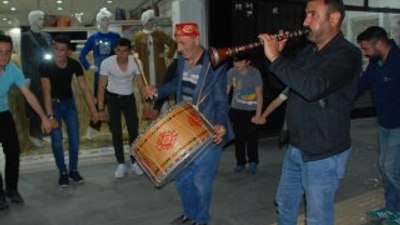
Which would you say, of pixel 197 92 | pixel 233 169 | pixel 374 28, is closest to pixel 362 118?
pixel 233 169

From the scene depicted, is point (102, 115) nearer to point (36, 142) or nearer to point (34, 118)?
point (34, 118)

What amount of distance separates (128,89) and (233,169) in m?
1.62

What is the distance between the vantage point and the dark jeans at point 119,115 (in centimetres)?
511

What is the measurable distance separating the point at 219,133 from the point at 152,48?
3.55m

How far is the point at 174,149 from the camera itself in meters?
2.89

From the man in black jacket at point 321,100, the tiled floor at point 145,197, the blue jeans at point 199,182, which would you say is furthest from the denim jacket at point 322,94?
the tiled floor at point 145,197

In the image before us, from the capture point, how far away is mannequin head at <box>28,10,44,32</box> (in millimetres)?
5691

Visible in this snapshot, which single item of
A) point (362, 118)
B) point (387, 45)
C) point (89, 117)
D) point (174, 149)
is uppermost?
point (387, 45)

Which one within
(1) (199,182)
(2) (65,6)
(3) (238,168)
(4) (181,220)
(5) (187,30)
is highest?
(2) (65,6)

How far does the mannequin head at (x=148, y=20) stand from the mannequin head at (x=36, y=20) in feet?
4.49

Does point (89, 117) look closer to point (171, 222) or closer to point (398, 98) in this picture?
point (171, 222)

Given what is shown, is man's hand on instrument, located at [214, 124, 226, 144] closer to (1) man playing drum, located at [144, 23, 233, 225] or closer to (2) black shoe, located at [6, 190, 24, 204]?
(1) man playing drum, located at [144, 23, 233, 225]

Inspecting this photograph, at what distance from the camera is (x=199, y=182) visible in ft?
11.0

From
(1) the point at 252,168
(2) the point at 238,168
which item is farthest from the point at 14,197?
(1) the point at 252,168
